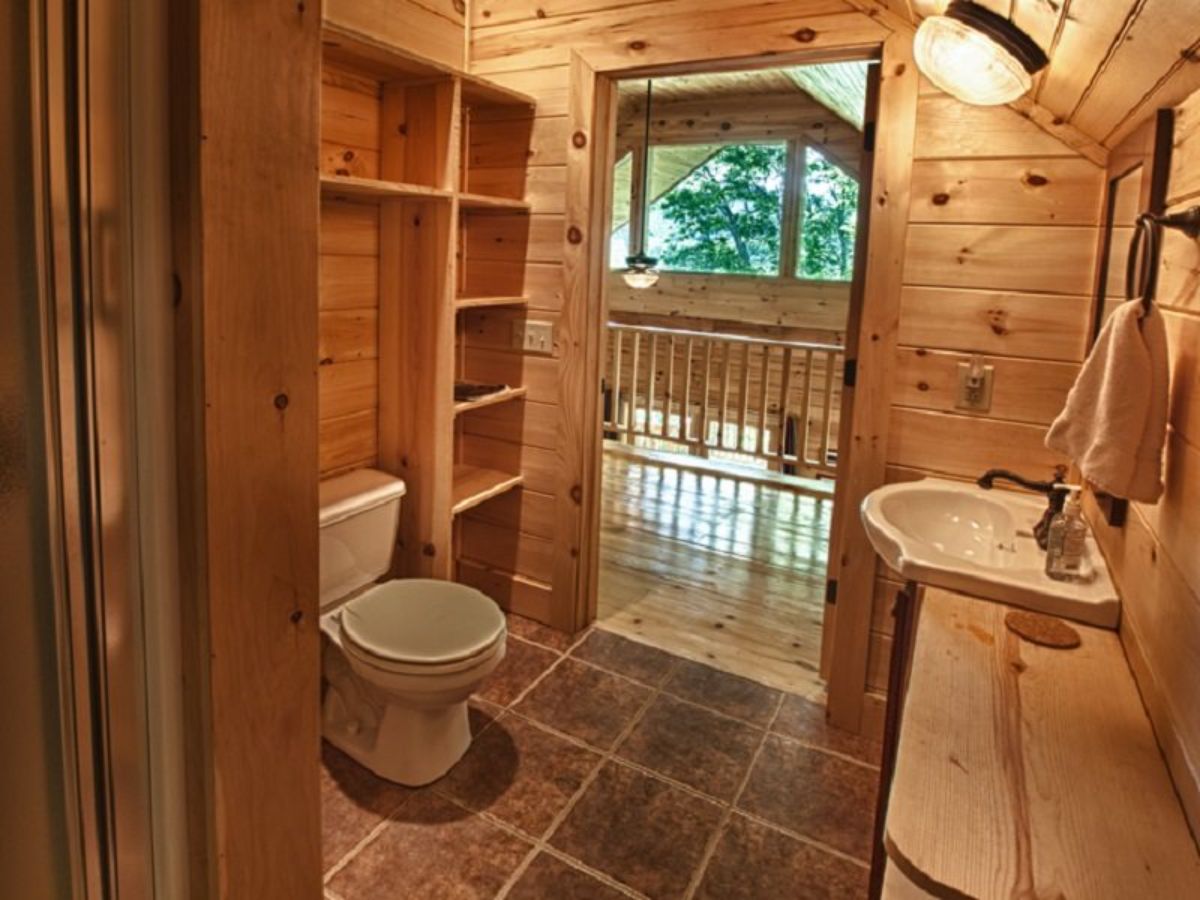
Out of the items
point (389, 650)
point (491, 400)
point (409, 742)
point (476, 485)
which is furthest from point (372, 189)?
point (409, 742)

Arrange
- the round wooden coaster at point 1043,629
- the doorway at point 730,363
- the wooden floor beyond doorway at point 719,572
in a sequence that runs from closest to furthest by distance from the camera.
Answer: the round wooden coaster at point 1043,629
the wooden floor beyond doorway at point 719,572
the doorway at point 730,363

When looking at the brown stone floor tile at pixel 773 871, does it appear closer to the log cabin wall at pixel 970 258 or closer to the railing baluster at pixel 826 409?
the log cabin wall at pixel 970 258

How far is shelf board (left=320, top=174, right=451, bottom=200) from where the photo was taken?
217 centimetres

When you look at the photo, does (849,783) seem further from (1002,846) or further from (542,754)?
(1002,846)

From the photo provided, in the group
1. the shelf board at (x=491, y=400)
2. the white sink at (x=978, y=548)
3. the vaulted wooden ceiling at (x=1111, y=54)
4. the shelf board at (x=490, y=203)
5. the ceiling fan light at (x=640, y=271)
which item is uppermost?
the vaulted wooden ceiling at (x=1111, y=54)

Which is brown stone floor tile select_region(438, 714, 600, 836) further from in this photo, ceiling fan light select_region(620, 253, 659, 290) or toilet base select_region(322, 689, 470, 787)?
ceiling fan light select_region(620, 253, 659, 290)

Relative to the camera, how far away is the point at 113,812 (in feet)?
2.36

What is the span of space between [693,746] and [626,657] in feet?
1.83

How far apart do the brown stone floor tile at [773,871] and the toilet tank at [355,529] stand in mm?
1253

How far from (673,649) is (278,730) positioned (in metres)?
2.18

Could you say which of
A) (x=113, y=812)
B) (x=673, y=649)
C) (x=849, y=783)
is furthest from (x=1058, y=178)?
(x=113, y=812)

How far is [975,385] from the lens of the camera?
2203mm

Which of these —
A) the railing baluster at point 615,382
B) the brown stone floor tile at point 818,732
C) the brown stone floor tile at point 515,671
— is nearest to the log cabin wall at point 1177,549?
the brown stone floor tile at point 818,732

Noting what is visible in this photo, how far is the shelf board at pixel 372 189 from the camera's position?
217 cm
